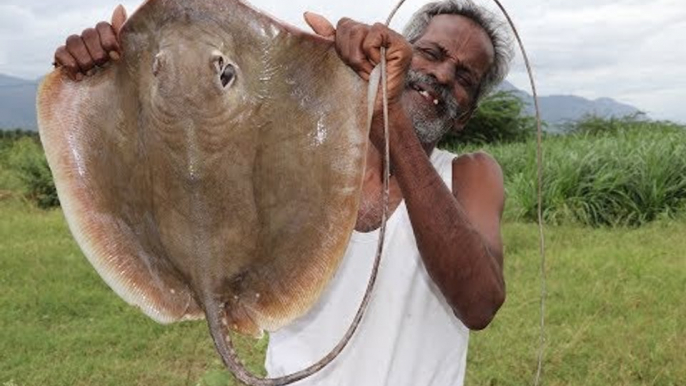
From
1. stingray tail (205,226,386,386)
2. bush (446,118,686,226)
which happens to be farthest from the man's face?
bush (446,118,686,226)

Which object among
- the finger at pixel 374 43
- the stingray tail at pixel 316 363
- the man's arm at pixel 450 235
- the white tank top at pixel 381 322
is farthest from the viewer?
the white tank top at pixel 381 322

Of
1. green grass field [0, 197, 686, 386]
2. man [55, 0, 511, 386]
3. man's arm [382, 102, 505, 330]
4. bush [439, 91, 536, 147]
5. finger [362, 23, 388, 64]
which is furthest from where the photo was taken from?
bush [439, 91, 536, 147]

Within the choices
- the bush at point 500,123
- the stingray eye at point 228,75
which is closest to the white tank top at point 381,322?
the stingray eye at point 228,75

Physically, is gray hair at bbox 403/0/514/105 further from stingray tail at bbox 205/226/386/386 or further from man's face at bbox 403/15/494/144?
stingray tail at bbox 205/226/386/386

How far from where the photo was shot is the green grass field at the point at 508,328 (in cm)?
493

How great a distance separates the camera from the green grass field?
493cm

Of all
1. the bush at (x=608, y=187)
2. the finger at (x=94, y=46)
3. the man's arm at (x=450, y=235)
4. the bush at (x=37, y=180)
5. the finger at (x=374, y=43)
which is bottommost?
the bush at (x=37, y=180)

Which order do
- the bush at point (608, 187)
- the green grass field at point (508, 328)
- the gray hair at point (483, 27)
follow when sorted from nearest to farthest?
the gray hair at point (483, 27)
the green grass field at point (508, 328)
the bush at point (608, 187)

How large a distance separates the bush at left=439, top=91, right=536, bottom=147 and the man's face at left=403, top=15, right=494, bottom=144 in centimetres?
1599

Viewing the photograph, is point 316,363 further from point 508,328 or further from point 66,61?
point 508,328

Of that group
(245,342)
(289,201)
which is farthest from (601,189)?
(289,201)

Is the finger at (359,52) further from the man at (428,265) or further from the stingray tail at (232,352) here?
the man at (428,265)

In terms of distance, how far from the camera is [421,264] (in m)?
2.05

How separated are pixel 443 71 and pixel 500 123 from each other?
55.8 feet
